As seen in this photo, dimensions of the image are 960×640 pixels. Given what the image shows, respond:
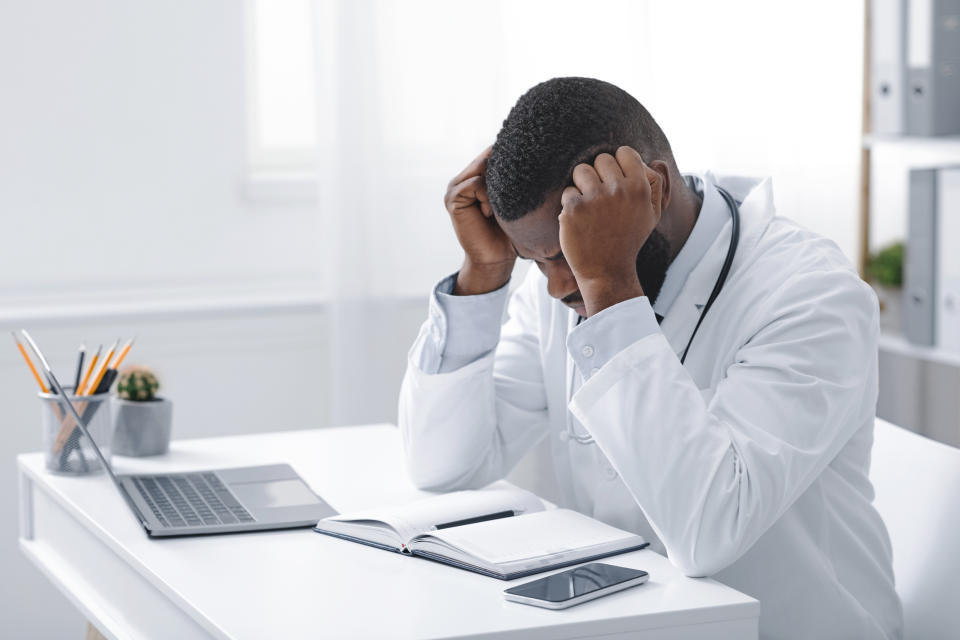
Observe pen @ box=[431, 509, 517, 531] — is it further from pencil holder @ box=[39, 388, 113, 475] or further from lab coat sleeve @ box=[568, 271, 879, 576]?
pencil holder @ box=[39, 388, 113, 475]

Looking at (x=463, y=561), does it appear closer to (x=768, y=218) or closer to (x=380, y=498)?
(x=380, y=498)

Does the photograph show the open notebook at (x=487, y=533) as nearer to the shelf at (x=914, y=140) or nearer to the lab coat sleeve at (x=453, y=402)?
the lab coat sleeve at (x=453, y=402)

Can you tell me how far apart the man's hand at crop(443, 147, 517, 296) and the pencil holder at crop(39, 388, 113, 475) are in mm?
495

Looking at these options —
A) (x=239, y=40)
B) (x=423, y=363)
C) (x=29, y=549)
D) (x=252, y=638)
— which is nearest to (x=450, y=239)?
(x=239, y=40)

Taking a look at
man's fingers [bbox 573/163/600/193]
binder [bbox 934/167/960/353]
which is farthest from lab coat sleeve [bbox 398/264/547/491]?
binder [bbox 934/167/960/353]

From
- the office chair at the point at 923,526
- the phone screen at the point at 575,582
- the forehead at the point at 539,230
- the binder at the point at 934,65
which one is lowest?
the office chair at the point at 923,526

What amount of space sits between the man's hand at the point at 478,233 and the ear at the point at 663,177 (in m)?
0.25

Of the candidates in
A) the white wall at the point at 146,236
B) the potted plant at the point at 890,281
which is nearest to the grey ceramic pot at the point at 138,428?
the white wall at the point at 146,236

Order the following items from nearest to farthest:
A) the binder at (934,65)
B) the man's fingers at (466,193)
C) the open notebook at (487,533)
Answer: the open notebook at (487,533) → the man's fingers at (466,193) → the binder at (934,65)

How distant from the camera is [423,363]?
1610 mm

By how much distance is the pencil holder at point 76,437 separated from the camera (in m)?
1.60

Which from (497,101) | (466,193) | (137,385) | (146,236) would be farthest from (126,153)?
(466,193)

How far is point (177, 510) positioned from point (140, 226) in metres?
1.42

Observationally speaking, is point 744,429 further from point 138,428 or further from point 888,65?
point 888,65
